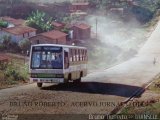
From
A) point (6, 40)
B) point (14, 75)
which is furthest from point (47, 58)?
point (6, 40)

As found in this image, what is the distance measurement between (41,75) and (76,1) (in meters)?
95.1

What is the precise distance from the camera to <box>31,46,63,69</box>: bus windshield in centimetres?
2662

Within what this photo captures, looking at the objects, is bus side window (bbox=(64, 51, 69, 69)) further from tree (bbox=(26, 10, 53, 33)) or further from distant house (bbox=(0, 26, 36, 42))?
tree (bbox=(26, 10, 53, 33))

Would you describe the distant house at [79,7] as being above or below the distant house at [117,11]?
above

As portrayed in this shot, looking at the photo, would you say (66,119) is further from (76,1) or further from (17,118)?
(76,1)

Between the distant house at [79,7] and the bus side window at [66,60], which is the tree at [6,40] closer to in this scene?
the bus side window at [66,60]

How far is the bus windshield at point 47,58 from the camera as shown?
26.6 metres

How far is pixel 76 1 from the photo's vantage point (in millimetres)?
119688

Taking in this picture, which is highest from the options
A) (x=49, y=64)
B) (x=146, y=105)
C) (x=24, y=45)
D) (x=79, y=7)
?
(x=49, y=64)

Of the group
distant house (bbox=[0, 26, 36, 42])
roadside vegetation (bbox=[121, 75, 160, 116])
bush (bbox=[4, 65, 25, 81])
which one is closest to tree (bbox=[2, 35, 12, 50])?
distant house (bbox=[0, 26, 36, 42])

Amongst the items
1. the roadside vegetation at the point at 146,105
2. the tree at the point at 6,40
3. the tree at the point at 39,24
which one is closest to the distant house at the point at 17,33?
the tree at the point at 6,40

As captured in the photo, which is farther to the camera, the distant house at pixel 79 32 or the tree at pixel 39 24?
the distant house at pixel 79 32

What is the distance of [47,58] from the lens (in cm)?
2680

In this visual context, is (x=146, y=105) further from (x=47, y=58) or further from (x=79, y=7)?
(x=79, y=7)
